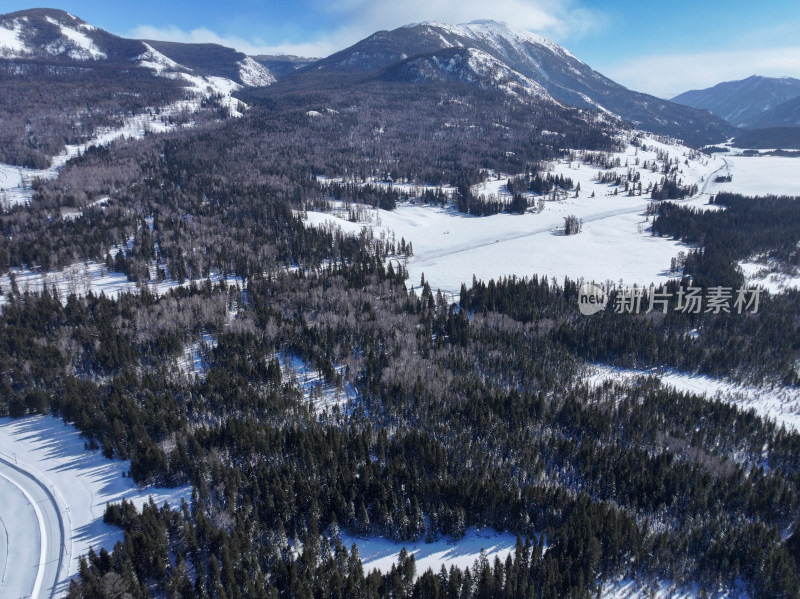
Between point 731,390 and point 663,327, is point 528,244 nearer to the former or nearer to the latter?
point 663,327

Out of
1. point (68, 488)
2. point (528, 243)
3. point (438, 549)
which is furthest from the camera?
point (528, 243)

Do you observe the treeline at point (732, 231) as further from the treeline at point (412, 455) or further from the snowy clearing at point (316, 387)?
the snowy clearing at point (316, 387)

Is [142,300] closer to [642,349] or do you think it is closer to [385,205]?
[642,349]

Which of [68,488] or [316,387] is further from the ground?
[316,387]

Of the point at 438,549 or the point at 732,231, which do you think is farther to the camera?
the point at 732,231

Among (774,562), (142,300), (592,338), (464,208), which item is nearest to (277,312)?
(142,300)

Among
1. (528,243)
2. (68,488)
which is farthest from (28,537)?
(528,243)
